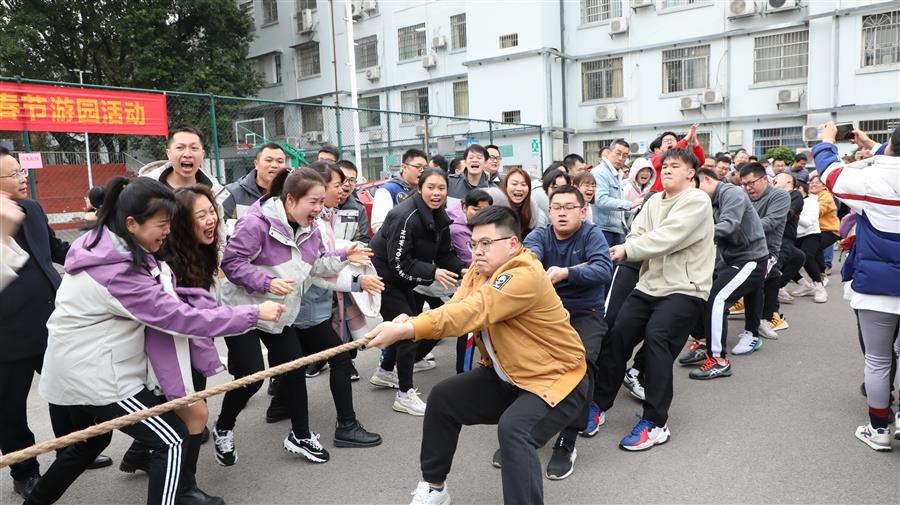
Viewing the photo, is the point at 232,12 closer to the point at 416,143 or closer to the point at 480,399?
the point at 416,143

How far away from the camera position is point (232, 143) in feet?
49.1

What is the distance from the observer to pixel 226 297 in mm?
3617

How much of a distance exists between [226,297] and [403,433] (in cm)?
145

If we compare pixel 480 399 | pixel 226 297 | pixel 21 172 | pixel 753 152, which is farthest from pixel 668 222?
pixel 753 152

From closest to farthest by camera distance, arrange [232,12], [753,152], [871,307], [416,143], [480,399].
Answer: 1. [480,399]
2. [871,307]
3. [753,152]
4. [416,143]
5. [232,12]

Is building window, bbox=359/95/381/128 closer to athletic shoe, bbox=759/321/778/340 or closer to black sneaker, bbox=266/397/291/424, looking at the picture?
athletic shoe, bbox=759/321/778/340

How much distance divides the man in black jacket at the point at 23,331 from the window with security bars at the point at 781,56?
1976cm

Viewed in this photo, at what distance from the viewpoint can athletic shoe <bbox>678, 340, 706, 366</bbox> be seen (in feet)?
17.5

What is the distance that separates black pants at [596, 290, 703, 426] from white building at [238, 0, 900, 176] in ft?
42.2

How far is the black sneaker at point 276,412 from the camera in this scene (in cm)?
433

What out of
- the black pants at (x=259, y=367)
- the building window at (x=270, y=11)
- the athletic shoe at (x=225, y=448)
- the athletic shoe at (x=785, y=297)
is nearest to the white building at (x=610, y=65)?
the building window at (x=270, y=11)

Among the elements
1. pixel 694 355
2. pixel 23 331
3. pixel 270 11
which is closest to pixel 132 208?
pixel 23 331

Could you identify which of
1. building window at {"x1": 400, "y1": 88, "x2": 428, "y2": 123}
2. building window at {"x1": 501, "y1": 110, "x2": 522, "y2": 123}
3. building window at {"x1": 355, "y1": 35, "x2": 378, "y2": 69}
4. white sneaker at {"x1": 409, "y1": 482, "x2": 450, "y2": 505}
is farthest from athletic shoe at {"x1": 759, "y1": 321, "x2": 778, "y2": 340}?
building window at {"x1": 355, "y1": 35, "x2": 378, "y2": 69}

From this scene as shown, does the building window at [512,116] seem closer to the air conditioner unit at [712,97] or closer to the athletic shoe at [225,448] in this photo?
the air conditioner unit at [712,97]
